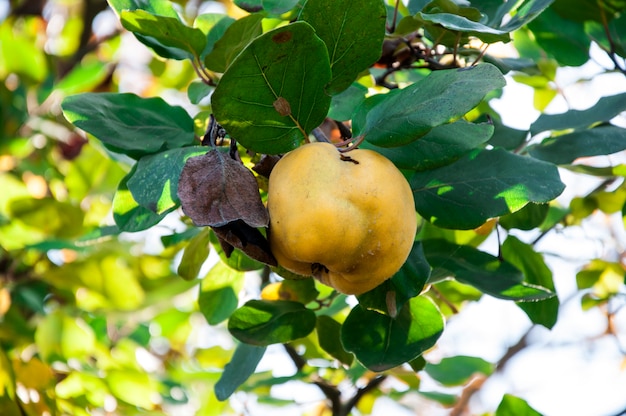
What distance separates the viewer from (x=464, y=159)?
0.84 meters

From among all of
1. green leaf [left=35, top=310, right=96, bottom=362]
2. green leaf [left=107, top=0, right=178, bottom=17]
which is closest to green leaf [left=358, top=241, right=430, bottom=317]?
green leaf [left=107, top=0, right=178, bottom=17]

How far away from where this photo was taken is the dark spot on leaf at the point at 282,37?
64 cm

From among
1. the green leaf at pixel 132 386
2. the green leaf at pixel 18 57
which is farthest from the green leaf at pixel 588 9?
the green leaf at pixel 18 57

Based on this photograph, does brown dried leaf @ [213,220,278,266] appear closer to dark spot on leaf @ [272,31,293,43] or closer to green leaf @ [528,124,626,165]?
dark spot on leaf @ [272,31,293,43]

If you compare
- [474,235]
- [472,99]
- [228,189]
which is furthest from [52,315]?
[472,99]

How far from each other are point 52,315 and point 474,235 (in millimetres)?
1002

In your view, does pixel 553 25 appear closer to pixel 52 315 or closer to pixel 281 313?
pixel 281 313

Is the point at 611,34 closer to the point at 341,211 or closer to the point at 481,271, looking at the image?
the point at 481,271

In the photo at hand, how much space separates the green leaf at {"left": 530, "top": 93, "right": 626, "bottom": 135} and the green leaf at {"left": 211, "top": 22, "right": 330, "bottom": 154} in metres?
0.45

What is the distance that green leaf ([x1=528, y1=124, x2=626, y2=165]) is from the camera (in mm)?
953

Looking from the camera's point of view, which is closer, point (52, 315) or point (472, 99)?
point (472, 99)

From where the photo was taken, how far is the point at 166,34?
2.89 ft

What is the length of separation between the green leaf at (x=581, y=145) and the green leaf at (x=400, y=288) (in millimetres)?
288

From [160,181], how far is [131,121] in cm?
17
